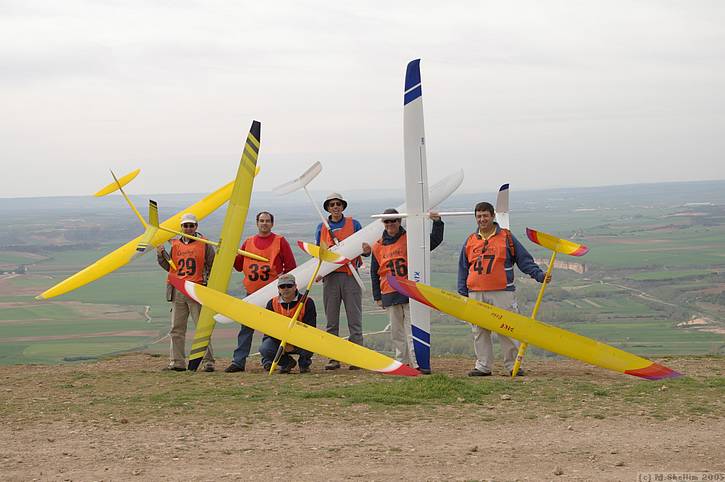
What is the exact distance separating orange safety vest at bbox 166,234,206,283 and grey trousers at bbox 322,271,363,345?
150 centimetres

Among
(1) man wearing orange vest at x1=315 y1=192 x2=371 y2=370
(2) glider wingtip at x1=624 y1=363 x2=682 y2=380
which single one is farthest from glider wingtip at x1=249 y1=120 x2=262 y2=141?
(2) glider wingtip at x1=624 y1=363 x2=682 y2=380

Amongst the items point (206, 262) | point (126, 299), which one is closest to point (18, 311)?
point (126, 299)

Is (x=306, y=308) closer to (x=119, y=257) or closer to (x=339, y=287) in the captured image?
(x=339, y=287)

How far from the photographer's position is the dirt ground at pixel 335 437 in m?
4.91

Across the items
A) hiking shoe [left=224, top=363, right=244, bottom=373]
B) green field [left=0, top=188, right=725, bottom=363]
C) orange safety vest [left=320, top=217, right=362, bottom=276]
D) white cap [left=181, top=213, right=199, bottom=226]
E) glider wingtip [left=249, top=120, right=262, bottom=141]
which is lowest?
green field [left=0, top=188, right=725, bottom=363]

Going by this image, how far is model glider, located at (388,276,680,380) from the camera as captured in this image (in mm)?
7961

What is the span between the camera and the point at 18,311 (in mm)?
38688

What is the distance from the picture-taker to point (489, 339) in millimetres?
8273

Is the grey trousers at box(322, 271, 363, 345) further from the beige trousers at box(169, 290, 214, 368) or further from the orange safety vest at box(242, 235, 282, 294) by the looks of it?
the beige trousers at box(169, 290, 214, 368)

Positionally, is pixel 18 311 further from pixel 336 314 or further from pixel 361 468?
pixel 361 468

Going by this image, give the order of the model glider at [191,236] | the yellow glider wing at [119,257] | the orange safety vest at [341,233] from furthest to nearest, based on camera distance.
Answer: the yellow glider wing at [119,257] → the orange safety vest at [341,233] → the model glider at [191,236]

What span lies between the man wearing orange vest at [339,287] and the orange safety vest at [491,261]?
141cm

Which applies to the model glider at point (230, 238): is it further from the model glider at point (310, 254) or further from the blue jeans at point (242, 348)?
the model glider at point (310, 254)

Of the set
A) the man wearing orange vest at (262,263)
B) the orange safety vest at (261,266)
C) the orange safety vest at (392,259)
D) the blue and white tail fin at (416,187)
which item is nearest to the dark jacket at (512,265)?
the blue and white tail fin at (416,187)
